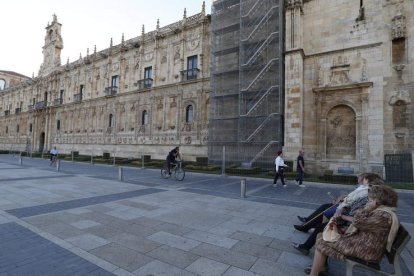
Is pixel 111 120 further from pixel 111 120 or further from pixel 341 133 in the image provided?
pixel 341 133

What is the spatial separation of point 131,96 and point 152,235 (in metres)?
27.9

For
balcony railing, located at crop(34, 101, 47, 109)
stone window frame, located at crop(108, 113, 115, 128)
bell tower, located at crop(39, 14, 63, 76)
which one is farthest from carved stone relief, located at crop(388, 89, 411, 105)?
balcony railing, located at crop(34, 101, 47, 109)

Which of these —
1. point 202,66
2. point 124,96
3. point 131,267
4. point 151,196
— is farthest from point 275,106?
point 124,96

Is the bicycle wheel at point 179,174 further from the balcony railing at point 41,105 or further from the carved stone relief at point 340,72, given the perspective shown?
the balcony railing at point 41,105

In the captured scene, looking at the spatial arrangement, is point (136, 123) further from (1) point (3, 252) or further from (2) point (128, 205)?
(1) point (3, 252)

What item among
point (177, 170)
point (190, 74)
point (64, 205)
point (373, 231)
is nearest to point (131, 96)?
point (190, 74)

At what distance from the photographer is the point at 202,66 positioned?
80.7ft

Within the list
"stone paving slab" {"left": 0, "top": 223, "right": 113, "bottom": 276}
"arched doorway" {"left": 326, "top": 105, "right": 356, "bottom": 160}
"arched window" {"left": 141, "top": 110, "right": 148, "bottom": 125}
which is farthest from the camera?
"arched window" {"left": 141, "top": 110, "right": 148, "bottom": 125}

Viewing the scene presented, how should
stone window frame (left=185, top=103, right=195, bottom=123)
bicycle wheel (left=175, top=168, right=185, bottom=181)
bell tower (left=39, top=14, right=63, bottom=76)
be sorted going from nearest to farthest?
bicycle wheel (left=175, top=168, right=185, bottom=181)
stone window frame (left=185, top=103, right=195, bottom=123)
bell tower (left=39, top=14, right=63, bottom=76)

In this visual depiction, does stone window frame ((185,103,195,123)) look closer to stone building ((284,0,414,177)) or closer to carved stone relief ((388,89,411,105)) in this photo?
stone building ((284,0,414,177))

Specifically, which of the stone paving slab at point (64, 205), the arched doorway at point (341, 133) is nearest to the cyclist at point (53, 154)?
the stone paving slab at point (64, 205)

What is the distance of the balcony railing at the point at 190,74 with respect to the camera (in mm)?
25078

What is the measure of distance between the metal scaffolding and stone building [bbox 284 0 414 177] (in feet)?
3.14

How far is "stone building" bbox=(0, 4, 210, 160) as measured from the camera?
82.3 ft
